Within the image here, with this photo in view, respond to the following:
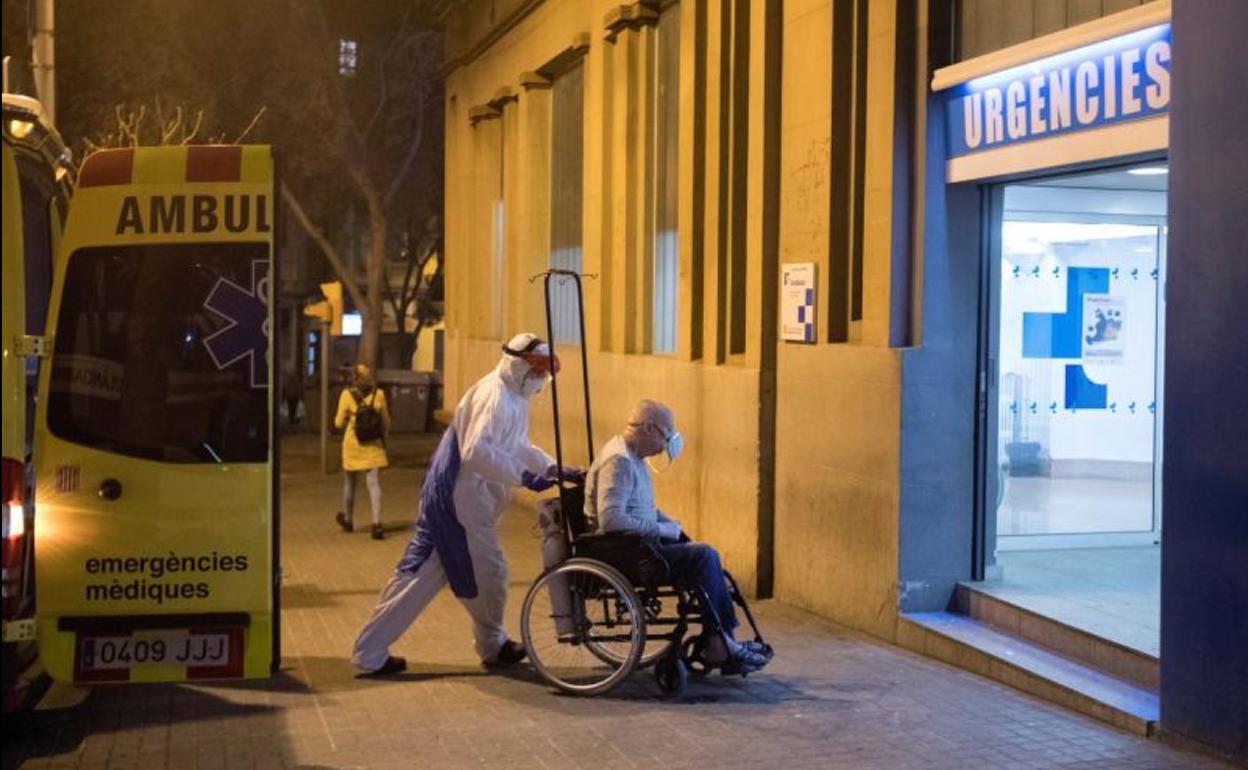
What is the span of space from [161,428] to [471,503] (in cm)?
209

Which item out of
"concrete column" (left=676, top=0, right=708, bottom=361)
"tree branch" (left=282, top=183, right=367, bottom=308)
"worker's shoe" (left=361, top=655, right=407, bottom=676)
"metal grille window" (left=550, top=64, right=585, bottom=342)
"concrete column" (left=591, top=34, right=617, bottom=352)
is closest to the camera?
"worker's shoe" (left=361, top=655, right=407, bottom=676)

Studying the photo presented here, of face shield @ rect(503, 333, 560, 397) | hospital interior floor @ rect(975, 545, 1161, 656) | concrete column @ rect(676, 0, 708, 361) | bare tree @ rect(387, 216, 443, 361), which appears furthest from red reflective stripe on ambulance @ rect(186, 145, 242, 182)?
bare tree @ rect(387, 216, 443, 361)

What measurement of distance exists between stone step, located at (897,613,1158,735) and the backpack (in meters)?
6.64

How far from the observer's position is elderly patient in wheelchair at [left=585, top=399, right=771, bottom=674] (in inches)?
301

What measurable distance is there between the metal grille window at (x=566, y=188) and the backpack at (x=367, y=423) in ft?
9.04

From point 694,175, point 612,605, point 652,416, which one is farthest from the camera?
point 694,175

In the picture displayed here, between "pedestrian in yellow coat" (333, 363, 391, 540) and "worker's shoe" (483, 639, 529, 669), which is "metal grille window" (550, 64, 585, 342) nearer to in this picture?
"pedestrian in yellow coat" (333, 363, 391, 540)

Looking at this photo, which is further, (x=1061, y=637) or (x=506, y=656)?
(x=506, y=656)

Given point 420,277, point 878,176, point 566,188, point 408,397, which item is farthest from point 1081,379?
point 420,277

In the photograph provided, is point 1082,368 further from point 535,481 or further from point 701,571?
point 535,481

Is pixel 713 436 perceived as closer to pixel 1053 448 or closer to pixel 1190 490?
pixel 1053 448

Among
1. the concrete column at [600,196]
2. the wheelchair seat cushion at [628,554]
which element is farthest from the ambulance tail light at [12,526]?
the concrete column at [600,196]

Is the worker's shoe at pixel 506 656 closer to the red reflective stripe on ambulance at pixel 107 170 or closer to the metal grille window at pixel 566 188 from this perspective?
the red reflective stripe on ambulance at pixel 107 170

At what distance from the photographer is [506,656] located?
8445mm
